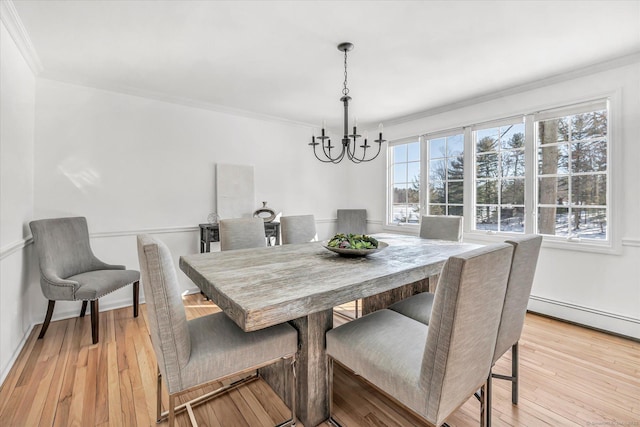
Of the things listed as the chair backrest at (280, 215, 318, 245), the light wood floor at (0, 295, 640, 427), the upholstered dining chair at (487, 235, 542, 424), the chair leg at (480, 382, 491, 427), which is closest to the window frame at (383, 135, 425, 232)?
the chair backrest at (280, 215, 318, 245)

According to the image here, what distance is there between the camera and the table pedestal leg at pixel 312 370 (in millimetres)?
1490

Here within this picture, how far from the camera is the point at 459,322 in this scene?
0.99m

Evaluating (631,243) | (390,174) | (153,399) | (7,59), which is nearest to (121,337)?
(153,399)

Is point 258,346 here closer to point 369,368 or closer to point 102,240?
point 369,368

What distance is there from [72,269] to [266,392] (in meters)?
2.15


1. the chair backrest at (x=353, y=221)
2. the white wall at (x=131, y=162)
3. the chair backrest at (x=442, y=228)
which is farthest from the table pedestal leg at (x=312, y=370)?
the chair backrest at (x=353, y=221)

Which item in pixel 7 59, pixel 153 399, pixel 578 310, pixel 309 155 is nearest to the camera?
pixel 153 399

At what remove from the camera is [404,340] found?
1.31 meters

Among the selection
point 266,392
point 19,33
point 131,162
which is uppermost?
point 19,33

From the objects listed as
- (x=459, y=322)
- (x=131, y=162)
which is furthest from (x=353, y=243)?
(x=131, y=162)

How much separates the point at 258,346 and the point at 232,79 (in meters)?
2.47

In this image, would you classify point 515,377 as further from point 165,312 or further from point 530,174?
point 530,174

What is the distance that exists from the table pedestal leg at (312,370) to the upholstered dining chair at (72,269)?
183cm

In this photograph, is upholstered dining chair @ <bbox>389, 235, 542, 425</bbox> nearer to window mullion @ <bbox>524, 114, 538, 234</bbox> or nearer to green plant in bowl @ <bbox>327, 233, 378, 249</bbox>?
green plant in bowl @ <bbox>327, 233, 378, 249</bbox>
